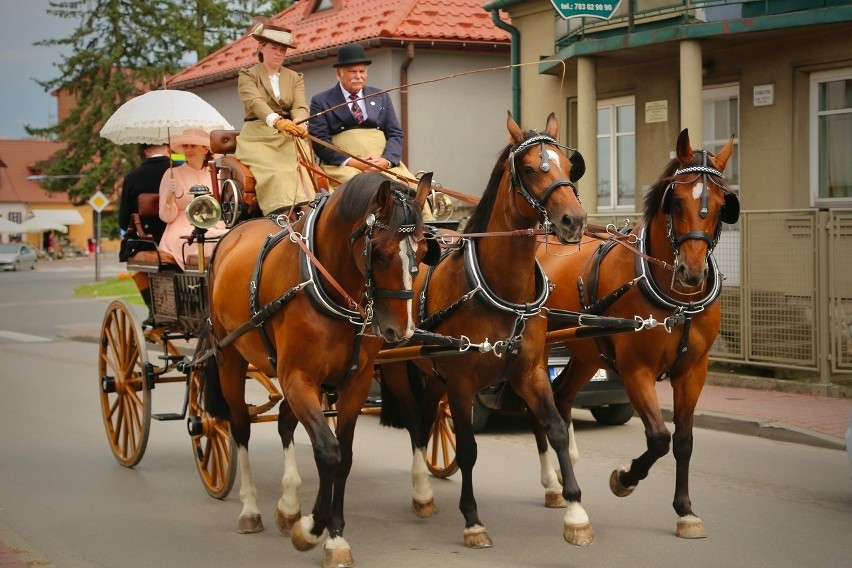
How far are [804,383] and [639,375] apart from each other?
6.45m

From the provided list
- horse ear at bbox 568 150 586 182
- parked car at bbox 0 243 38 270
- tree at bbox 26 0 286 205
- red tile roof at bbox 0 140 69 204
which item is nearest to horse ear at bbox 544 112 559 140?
horse ear at bbox 568 150 586 182

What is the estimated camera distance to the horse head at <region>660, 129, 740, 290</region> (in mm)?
6703

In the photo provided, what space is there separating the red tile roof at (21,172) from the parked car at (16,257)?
101 feet

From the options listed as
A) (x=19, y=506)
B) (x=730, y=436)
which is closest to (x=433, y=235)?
(x=19, y=506)

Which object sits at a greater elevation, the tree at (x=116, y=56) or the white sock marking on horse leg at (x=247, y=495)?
the tree at (x=116, y=56)

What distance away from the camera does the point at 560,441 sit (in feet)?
21.9

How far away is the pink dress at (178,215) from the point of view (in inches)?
379

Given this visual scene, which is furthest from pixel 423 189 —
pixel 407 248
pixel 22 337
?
pixel 22 337

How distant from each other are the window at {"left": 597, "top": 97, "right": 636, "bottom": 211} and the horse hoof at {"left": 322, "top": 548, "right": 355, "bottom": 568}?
43.2ft

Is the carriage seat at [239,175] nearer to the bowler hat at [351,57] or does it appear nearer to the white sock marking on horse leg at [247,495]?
the bowler hat at [351,57]

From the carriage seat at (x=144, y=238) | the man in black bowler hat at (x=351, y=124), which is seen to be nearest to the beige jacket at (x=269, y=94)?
the man in black bowler hat at (x=351, y=124)

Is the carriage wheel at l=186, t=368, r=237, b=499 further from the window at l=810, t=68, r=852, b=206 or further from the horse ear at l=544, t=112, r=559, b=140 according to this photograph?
the window at l=810, t=68, r=852, b=206

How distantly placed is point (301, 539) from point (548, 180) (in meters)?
2.42

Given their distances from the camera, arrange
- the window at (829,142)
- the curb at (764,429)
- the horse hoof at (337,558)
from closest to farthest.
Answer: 1. the horse hoof at (337,558)
2. the curb at (764,429)
3. the window at (829,142)
